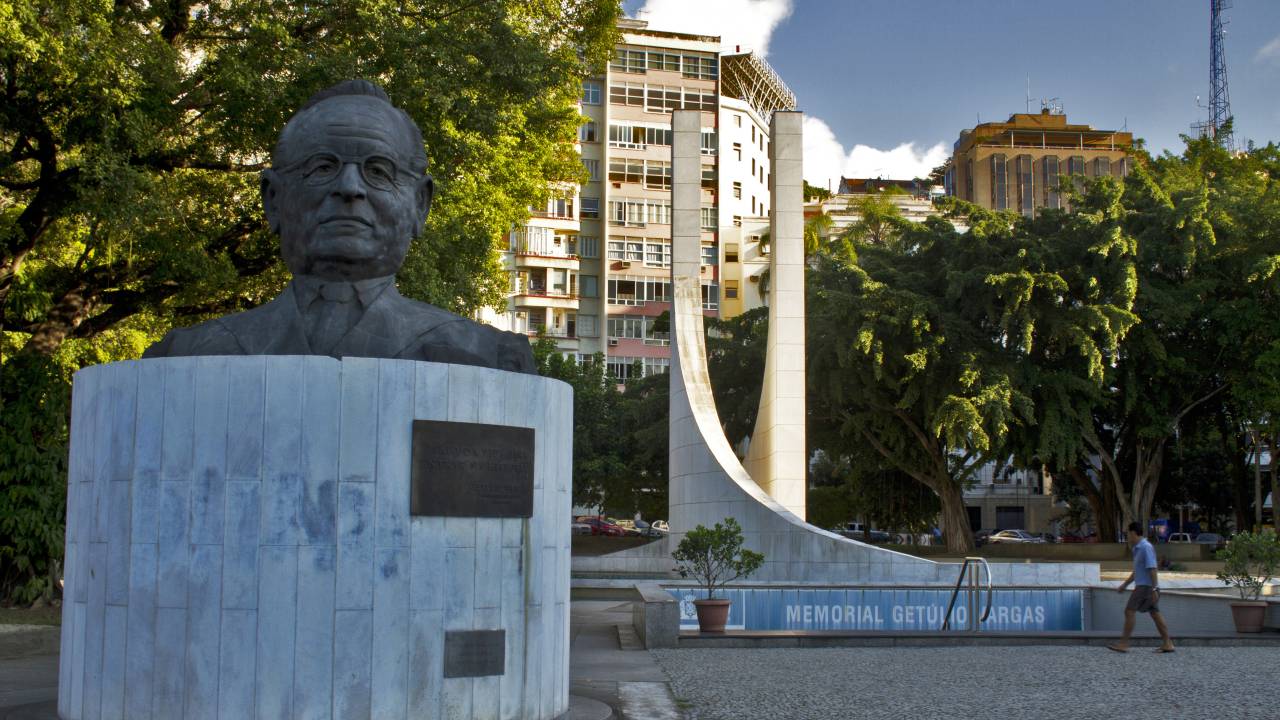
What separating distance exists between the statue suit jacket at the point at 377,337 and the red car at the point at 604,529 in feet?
134

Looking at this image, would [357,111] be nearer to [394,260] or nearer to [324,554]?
[394,260]

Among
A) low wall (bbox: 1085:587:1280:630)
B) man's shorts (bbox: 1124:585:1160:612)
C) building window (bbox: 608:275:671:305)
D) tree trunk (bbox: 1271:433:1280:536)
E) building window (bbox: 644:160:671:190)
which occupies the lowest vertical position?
low wall (bbox: 1085:587:1280:630)

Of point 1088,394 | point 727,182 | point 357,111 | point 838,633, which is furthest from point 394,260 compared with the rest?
point 727,182

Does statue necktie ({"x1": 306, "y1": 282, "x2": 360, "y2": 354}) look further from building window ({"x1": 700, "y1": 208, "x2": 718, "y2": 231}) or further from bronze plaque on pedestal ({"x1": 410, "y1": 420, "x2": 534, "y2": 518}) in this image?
building window ({"x1": 700, "y1": 208, "x2": 718, "y2": 231})

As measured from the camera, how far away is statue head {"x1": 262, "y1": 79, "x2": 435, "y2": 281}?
281 inches

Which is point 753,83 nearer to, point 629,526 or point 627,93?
point 627,93

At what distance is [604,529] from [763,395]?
81.7 ft

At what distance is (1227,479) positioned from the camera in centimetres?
4778

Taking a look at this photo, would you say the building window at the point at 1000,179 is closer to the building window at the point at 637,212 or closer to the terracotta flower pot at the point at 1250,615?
the building window at the point at 637,212

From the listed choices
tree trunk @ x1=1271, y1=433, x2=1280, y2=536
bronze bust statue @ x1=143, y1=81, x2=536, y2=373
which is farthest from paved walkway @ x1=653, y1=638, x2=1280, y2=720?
tree trunk @ x1=1271, y1=433, x2=1280, y2=536

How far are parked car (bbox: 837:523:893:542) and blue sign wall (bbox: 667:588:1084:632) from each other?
30218mm

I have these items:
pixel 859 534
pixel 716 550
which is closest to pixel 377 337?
pixel 716 550

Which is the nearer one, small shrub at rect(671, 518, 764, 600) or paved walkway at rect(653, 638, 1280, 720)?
paved walkway at rect(653, 638, 1280, 720)

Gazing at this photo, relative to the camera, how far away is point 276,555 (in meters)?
6.21
